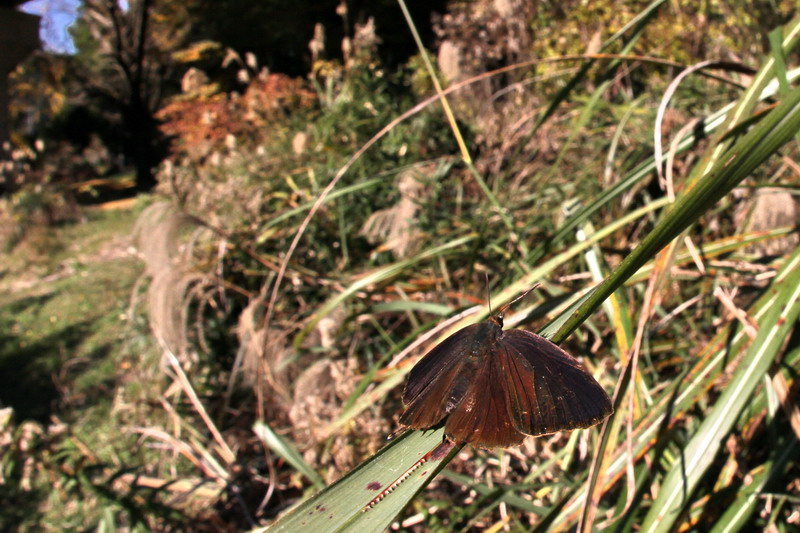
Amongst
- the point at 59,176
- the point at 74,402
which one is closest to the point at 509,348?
the point at 74,402

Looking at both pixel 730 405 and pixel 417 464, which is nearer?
pixel 417 464

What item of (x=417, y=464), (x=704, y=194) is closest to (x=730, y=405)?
(x=704, y=194)

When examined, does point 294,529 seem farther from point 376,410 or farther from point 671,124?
point 671,124

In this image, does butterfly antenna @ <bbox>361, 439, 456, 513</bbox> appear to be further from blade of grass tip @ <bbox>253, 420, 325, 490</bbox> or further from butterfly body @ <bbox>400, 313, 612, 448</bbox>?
blade of grass tip @ <bbox>253, 420, 325, 490</bbox>

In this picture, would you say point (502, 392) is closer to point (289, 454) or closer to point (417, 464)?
point (417, 464)

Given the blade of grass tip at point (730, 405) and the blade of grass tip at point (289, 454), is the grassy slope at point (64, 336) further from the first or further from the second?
the blade of grass tip at point (730, 405)

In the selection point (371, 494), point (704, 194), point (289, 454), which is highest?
point (704, 194)
